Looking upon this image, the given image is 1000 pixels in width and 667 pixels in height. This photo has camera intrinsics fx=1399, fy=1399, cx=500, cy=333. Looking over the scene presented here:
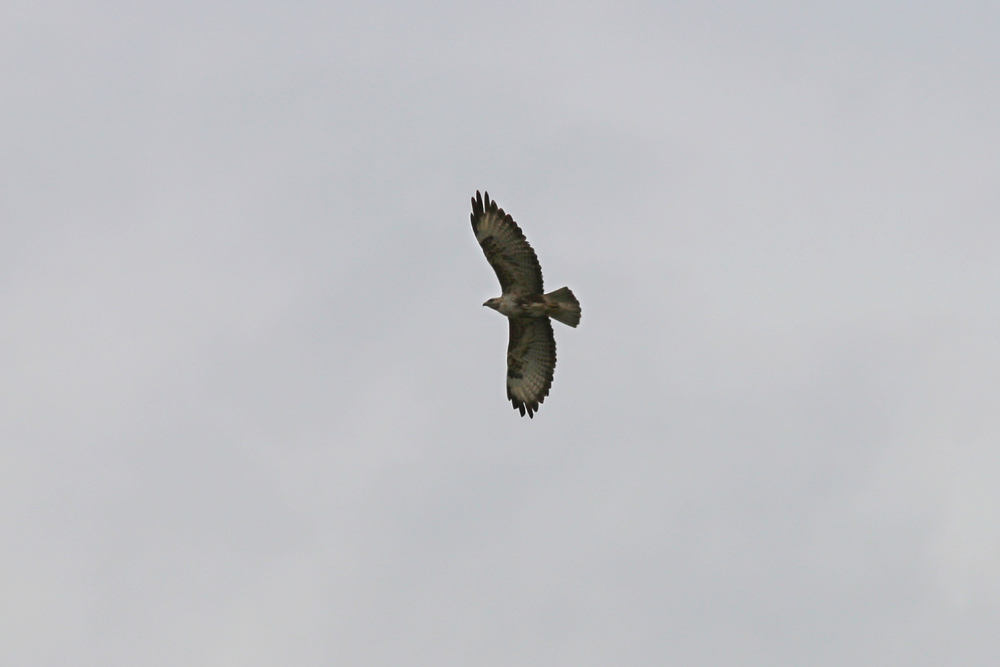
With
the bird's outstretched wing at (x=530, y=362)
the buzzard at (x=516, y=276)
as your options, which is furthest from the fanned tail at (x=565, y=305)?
the bird's outstretched wing at (x=530, y=362)

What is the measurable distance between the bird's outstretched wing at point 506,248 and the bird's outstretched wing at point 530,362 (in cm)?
97

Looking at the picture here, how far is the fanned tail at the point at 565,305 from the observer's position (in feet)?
82.2

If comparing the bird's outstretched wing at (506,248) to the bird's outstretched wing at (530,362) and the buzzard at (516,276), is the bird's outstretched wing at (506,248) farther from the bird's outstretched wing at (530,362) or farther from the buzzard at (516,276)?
the bird's outstretched wing at (530,362)

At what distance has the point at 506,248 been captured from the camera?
2520 centimetres

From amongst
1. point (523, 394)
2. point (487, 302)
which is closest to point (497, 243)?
point (487, 302)

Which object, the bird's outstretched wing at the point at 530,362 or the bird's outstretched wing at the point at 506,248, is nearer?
the bird's outstretched wing at the point at 506,248

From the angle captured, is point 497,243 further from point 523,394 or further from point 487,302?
point 523,394

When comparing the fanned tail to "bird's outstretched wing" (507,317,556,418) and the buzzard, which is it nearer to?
the buzzard

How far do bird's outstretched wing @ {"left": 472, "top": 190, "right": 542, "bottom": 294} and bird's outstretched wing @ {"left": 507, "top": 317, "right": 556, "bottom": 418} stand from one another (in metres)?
0.97

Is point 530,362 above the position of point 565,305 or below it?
above

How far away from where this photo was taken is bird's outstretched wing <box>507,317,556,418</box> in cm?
2638

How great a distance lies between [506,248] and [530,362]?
117 inches

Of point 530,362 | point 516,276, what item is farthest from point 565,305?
point 530,362

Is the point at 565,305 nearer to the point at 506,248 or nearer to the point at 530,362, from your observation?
the point at 506,248
